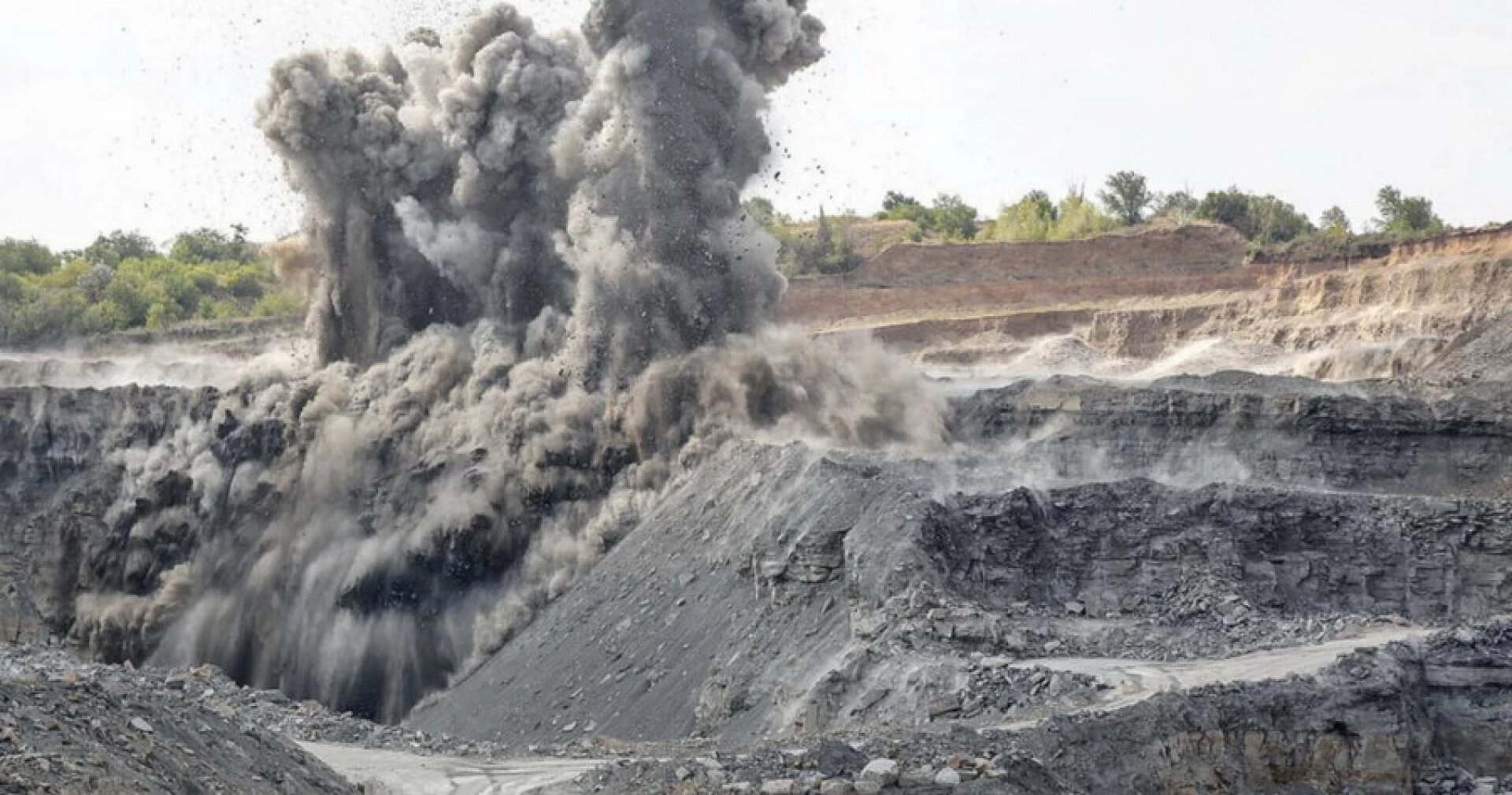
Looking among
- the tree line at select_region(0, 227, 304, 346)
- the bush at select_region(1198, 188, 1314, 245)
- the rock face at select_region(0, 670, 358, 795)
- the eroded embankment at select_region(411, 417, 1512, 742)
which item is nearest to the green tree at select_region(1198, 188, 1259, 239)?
the bush at select_region(1198, 188, 1314, 245)

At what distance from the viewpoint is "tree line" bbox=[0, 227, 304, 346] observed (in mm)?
94125

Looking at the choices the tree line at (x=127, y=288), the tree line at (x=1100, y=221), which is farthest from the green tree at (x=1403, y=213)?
the tree line at (x=127, y=288)

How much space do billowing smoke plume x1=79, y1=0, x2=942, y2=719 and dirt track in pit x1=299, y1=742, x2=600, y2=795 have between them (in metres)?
13.8

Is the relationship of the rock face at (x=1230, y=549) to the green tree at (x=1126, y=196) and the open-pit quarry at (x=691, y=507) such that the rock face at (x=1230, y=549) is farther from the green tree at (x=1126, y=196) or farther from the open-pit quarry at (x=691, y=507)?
the green tree at (x=1126, y=196)

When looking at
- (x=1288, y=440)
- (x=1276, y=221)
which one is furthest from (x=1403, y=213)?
(x=1288, y=440)

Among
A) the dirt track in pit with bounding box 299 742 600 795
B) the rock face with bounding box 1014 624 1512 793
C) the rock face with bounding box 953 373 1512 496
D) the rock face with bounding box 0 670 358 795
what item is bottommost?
the dirt track in pit with bounding box 299 742 600 795

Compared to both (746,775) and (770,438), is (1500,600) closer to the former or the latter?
Answer: (770,438)

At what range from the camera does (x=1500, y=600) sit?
141 feet

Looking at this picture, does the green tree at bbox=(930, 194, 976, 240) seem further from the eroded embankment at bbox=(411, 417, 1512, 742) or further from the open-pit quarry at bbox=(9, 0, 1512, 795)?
the eroded embankment at bbox=(411, 417, 1512, 742)

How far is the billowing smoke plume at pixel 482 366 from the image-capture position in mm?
55000

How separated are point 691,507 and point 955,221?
65121 millimetres

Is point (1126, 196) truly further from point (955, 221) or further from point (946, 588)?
point (946, 588)

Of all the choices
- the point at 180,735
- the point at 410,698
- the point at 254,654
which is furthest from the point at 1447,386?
the point at 180,735

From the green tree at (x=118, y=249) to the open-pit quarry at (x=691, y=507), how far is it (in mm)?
30027
